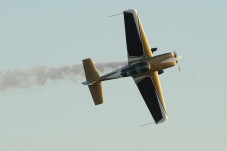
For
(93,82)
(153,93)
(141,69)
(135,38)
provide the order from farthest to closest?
1. (135,38)
2. (153,93)
3. (93,82)
4. (141,69)

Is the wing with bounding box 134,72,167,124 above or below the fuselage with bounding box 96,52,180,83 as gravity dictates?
below

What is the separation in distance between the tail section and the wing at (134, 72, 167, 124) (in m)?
3.84

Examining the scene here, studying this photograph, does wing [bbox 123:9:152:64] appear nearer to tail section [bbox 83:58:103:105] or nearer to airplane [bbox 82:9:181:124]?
airplane [bbox 82:9:181:124]

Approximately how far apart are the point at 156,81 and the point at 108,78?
4.65m

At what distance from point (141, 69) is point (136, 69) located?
473 mm

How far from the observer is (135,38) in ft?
206

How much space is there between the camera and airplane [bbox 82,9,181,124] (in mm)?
61134

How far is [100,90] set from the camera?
6131 centimetres

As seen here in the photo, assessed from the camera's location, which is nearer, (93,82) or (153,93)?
(93,82)

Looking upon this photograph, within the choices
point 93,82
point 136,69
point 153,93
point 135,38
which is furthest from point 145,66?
point 93,82

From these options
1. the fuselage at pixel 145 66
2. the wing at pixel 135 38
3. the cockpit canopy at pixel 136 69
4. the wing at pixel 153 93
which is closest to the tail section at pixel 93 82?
the fuselage at pixel 145 66

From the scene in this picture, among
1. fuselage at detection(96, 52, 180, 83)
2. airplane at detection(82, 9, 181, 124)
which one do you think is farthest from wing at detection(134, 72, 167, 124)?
fuselage at detection(96, 52, 180, 83)

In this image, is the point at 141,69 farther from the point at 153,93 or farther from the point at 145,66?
the point at 153,93

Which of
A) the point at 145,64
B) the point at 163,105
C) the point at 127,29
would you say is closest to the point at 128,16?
the point at 127,29
